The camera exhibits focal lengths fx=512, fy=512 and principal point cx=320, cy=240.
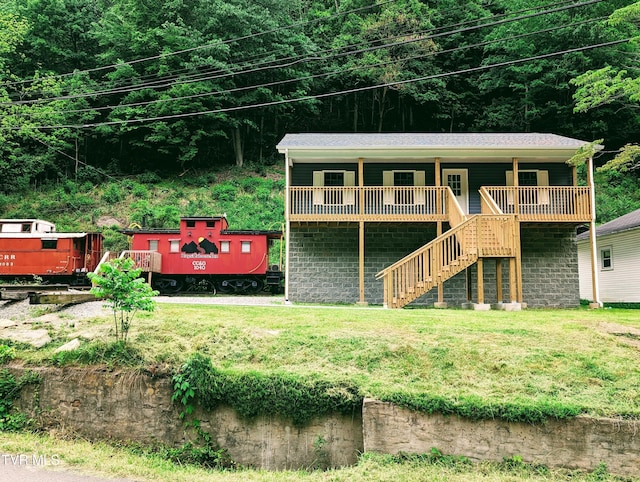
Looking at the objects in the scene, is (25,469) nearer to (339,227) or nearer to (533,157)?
(339,227)

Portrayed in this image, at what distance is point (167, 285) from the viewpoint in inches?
905

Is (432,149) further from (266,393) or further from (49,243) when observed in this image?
(49,243)

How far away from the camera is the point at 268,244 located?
76.9 feet

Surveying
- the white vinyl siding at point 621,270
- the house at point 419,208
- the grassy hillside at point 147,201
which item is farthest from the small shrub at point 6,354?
the grassy hillside at point 147,201

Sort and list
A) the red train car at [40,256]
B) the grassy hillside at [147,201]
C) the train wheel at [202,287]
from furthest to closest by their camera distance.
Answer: the grassy hillside at [147,201], the train wheel at [202,287], the red train car at [40,256]

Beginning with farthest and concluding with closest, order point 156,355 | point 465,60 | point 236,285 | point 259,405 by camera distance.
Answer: point 465,60
point 236,285
point 156,355
point 259,405

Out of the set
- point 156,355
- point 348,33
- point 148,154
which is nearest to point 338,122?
point 348,33

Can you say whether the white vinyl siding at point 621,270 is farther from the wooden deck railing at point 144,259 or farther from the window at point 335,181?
the wooden deck railing at point 144,259

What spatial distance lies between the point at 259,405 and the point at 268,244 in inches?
665

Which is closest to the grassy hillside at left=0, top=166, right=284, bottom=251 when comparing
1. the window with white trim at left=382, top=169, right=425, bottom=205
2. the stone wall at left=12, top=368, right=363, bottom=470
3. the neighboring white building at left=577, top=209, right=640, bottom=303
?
the window with white trim at left=382, top=169, right=425, bottom=205

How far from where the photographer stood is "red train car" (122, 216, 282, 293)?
22625 mm

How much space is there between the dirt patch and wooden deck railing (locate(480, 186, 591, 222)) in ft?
28.3

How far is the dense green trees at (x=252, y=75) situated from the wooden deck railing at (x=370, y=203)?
19430mm

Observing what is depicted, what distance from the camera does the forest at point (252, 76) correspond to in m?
37.2
